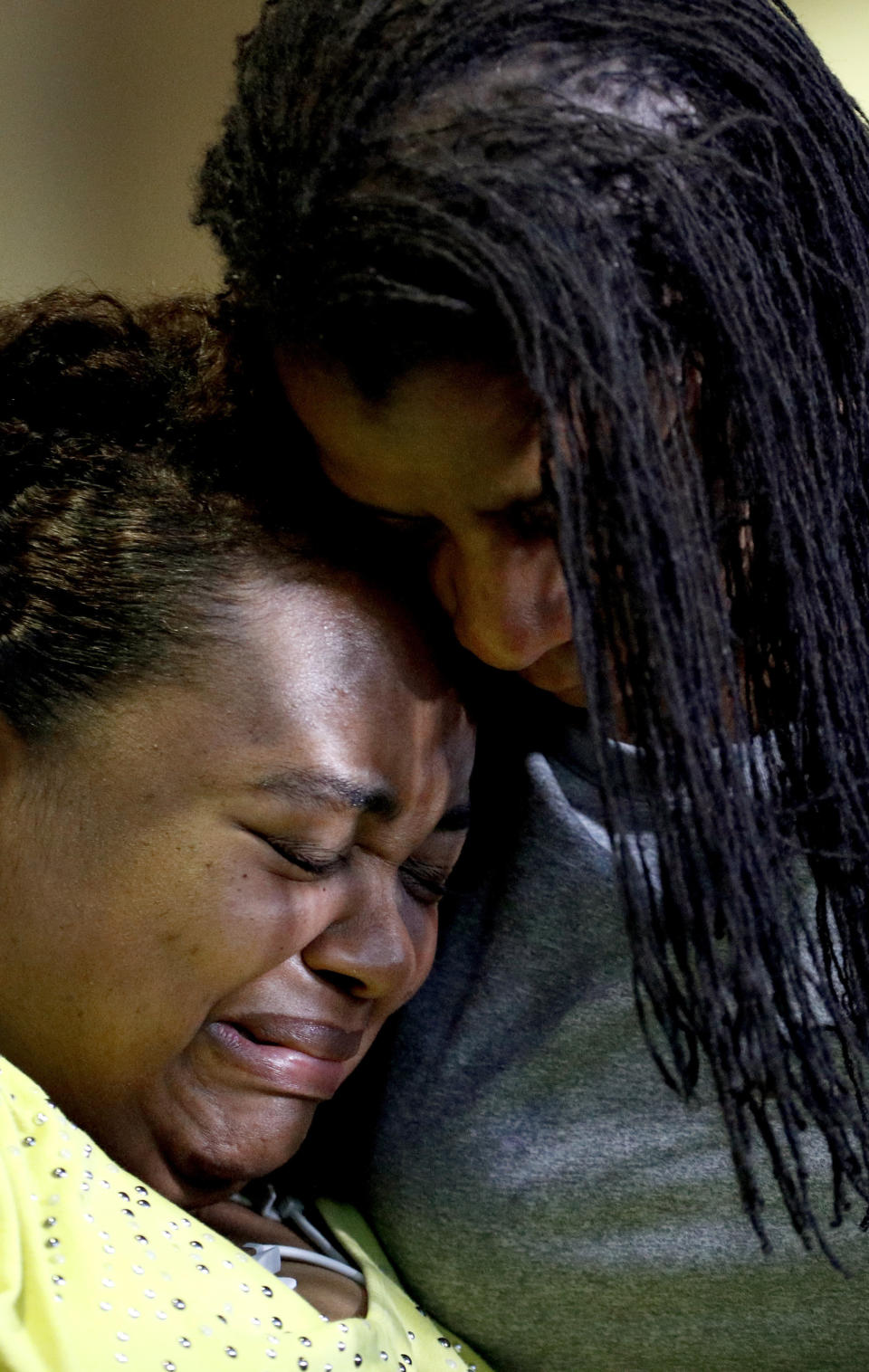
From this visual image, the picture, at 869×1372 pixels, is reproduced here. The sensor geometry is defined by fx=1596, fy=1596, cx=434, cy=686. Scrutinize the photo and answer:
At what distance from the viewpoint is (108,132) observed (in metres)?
1.83

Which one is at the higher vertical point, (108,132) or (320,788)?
(108,132)

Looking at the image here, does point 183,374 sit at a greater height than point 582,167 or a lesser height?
lesser

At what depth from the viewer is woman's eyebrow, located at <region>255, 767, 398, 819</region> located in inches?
39.4

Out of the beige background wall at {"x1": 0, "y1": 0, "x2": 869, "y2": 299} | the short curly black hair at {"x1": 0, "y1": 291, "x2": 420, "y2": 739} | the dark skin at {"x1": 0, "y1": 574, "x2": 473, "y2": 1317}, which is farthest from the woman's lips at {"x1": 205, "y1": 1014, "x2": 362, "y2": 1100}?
the beige background wall at {"x1": 0, "y1": 0, "x2": 869, "y2": 299}

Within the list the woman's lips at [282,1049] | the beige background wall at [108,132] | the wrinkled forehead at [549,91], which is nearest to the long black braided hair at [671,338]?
the wrinkled forehead at [549,91]

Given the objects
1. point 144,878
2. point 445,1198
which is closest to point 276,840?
point 144,878

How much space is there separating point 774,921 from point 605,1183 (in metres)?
0.34

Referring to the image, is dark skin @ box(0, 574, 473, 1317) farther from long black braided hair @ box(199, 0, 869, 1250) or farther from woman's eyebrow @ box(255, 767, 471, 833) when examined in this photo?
long black braided hair @ box(199, 0, 869, 1250)

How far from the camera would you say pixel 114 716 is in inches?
39.2

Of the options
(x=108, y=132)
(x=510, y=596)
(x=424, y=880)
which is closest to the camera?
(x=510, y=596)

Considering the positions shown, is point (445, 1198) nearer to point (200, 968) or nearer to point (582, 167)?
point (200, 968)

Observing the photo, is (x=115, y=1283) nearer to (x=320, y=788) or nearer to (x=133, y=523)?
(x=320, y=788)

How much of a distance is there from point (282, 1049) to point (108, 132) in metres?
1.20

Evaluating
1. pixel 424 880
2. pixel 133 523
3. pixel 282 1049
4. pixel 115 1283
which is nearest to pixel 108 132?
pixel 133 523
